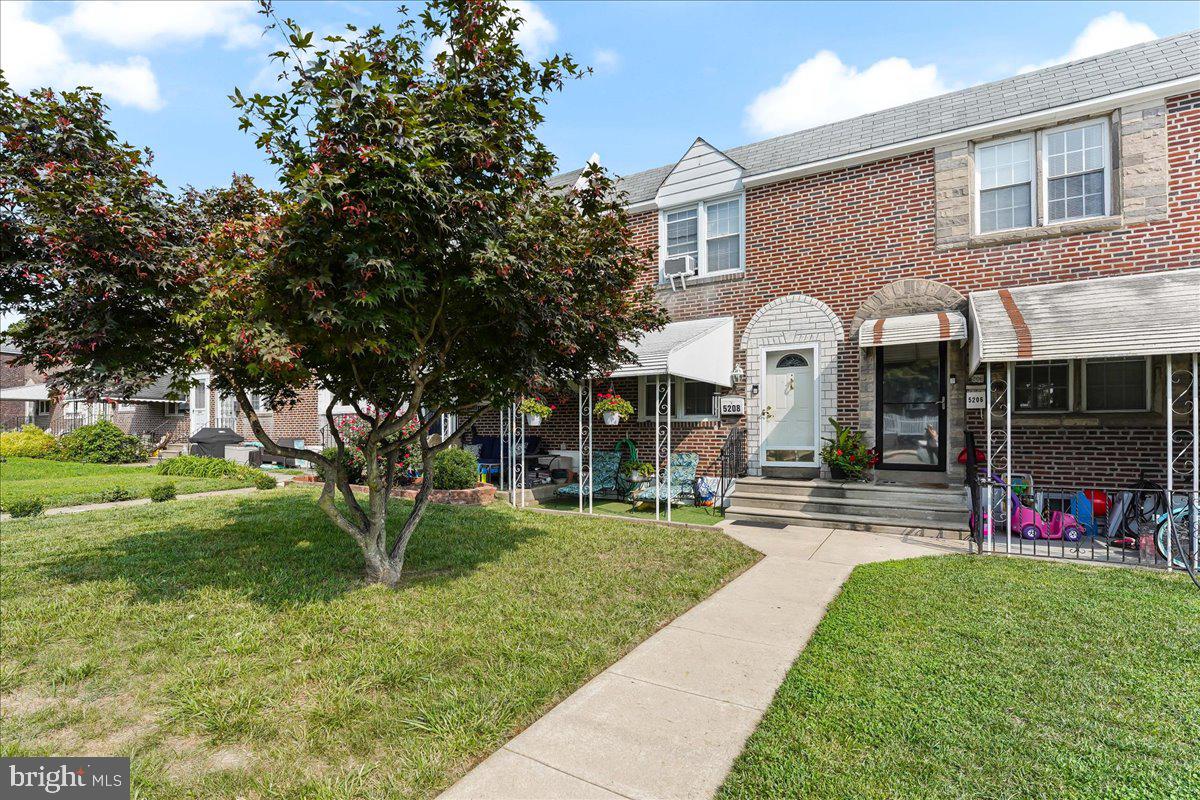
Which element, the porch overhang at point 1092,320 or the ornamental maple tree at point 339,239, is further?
the porch overhang at point 1092,320

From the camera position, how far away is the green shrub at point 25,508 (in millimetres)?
9461

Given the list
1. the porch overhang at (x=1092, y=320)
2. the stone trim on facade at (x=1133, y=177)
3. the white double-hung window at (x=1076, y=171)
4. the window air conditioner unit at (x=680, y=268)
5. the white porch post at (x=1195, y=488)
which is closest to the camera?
the white porch post at (x=1195, y=488)

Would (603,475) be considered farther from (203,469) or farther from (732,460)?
(203,469)

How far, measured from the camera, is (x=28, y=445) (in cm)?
1955

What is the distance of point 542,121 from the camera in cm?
501

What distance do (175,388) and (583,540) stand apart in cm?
516

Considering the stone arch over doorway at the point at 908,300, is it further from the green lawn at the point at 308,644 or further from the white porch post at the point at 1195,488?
the green lawn at the point at 308,644

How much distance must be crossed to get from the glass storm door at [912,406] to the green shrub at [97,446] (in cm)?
2364

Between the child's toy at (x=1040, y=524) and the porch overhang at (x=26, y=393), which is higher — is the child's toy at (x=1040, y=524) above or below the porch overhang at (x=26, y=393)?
below

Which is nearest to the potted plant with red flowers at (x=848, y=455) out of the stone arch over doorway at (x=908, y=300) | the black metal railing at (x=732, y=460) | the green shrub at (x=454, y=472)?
the black metal railing at (x=732, y=460)

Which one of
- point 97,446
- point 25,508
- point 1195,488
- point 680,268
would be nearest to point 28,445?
point 97,446

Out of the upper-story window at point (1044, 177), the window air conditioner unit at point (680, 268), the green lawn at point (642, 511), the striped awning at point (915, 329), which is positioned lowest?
the green lawn at point (642, 511)

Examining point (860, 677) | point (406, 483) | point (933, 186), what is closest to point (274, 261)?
point (860, 677)

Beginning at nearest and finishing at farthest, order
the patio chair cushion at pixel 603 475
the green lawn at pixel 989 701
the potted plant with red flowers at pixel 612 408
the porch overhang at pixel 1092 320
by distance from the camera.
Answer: the green lawn at pixel 989 701
the porch overhang at pixel 1092 320
the potted plant with red flowers at pixel 612 408
the patio chair cushion at pixel 603 475
